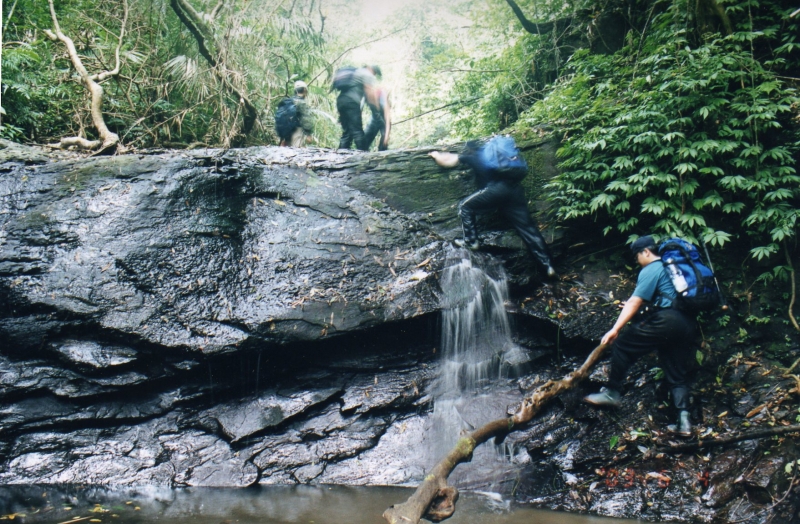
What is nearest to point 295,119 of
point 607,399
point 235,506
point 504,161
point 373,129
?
point 373,129

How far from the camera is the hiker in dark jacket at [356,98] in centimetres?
853

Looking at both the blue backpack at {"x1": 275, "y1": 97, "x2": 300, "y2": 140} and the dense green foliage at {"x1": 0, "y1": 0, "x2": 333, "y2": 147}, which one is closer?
the dense green foliage at {"x1": 0, "y1": 0, "x2": 333, "y2": 147}

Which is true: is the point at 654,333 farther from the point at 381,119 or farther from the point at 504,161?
the point at 381,119

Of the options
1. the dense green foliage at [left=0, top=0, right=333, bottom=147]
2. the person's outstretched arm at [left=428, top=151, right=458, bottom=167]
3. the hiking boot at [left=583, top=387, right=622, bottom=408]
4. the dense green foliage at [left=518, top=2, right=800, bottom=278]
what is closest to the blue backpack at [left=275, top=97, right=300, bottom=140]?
the dense green foliage at [left=0, top=0, right=333, bottom=147]

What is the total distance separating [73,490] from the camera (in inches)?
169

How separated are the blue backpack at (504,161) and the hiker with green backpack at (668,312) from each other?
6.80 feet

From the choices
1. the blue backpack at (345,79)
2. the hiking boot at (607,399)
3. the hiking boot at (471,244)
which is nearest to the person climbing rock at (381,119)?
the blue backpack at (345,79)

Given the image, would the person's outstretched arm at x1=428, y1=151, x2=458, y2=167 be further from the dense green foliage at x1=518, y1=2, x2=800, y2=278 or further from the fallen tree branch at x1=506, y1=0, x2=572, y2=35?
the fallen tree branch at x1=506, y1=0, x2=572, y2=35

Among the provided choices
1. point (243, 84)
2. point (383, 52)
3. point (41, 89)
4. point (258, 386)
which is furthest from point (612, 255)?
point (383, 52)

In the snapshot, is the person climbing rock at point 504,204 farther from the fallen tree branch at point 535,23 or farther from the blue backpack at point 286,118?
the fallen tree branch at point 535,23

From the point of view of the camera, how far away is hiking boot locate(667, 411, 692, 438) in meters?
4.50

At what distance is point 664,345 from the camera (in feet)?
14.8

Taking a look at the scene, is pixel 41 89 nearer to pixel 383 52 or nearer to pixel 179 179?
pixel 179 179

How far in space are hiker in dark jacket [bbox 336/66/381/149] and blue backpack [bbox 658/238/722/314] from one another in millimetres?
5806
